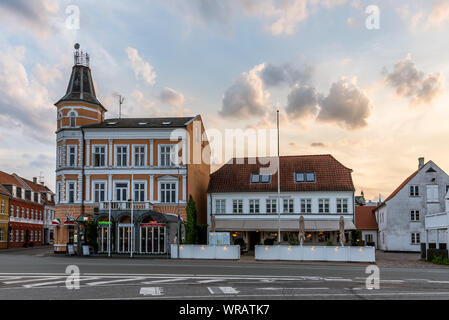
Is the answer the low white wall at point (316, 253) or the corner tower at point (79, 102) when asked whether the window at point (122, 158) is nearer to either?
the corner tower at point (79, 102)

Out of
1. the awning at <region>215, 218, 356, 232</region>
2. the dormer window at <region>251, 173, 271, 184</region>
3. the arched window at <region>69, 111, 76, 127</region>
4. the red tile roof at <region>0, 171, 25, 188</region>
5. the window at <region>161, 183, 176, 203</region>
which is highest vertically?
the arched window at <region>69, 111, 76, 127</region>

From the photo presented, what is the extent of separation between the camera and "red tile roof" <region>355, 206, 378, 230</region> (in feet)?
206

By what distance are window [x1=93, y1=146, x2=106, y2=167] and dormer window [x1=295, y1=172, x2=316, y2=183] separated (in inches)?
733

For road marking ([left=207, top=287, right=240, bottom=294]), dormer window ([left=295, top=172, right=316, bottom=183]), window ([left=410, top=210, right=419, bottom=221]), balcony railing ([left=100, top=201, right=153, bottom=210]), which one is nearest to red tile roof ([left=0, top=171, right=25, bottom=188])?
balcony railing ([left=100, top=201, right=153, bottom=210])

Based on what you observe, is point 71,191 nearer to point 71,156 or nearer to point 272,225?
point 71,156

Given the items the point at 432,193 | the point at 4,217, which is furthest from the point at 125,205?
the point at 432,193

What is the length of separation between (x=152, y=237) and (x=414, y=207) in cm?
2831

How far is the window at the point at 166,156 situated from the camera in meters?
45.3

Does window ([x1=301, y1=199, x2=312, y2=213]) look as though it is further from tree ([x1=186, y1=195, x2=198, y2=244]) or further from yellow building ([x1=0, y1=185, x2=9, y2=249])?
yellow building ([x1=0, y1=185, x2=9, y2=249])

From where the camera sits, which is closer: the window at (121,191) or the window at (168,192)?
the window at (168,192)

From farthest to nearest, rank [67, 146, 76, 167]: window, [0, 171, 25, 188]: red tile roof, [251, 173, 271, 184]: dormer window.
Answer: [0, 171, 25, 188]: red tile roof < [251, 173, 271, 184]: dormer window < [67, 146, 76, 167]: window

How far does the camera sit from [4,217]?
59250mm

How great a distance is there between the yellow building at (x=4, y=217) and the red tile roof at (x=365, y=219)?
42486 millimetres

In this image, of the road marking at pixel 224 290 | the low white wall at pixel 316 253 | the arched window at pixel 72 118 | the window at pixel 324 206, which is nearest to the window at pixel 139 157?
the arched window at pixel 72 118
